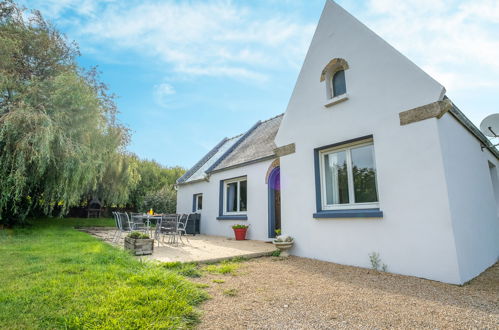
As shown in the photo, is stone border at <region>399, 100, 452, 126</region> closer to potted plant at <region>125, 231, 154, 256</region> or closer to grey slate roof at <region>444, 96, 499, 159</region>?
grey slate roof at <region>444, 96, 499, 159</region>

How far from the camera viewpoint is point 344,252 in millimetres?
5188

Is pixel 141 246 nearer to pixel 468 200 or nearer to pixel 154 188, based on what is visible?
pixel 468 200

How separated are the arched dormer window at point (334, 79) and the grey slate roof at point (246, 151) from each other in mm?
2803

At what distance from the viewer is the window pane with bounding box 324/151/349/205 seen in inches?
219

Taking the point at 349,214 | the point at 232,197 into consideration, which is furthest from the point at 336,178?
the point at 232,197

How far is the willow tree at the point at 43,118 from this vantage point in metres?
8.22

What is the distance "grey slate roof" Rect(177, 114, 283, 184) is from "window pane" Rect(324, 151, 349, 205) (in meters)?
2.65

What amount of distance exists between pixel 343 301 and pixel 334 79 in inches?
193

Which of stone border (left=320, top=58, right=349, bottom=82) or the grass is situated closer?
the grass

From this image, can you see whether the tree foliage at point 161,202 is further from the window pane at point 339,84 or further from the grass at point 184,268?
the window pane at point 339,84

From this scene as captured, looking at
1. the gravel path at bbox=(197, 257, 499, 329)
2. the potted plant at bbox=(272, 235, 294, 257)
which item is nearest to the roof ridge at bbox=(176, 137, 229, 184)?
the potted plant at bbox=(272, 235, 294, 257)

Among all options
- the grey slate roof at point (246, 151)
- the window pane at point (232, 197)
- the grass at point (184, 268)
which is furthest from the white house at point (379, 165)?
the window pane at point (232, 197)

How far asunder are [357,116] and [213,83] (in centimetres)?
480

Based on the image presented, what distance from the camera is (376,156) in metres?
4.98
